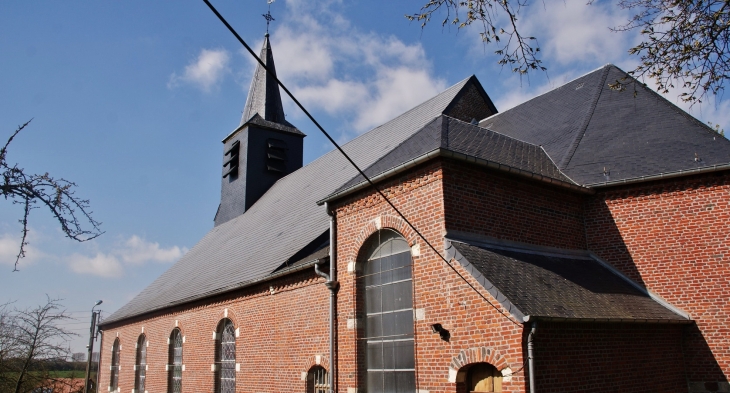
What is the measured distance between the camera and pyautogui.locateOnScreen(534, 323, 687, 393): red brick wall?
23.8 feet

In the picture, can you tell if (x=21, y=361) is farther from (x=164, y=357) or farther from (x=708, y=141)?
(x=708, y=141)

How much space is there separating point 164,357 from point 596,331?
1371cm

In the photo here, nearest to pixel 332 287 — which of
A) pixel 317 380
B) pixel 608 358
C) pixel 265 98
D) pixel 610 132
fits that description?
pixel 317 380

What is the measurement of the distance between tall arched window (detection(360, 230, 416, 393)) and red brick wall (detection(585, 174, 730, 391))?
12.3 ft

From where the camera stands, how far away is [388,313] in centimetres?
949

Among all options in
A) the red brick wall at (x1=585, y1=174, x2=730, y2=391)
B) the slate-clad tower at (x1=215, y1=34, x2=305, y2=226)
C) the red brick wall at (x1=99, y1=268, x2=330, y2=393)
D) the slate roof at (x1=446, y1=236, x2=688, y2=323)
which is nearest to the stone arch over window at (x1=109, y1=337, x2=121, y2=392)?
the red brick wall at (x1=99, y1=268, x2=330, y2=393)

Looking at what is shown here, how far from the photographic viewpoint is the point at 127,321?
70.7 ft

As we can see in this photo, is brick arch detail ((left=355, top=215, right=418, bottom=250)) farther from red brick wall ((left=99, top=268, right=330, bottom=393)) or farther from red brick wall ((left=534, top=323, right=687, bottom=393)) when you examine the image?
red brick wall ((left=534, top=323, right=687, bottom=393))

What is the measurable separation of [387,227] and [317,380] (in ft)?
11.8

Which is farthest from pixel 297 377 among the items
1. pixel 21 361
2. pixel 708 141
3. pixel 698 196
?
pixel 21 361

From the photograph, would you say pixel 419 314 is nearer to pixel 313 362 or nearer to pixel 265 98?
pixel 313 362

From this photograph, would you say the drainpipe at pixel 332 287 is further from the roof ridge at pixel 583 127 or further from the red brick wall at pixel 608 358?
the roof ridge at pixel 583 127

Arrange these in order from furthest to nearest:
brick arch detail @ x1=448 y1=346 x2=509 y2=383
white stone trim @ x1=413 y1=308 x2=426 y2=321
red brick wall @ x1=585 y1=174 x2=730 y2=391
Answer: red brick wall @ x1=585 y1=174 x2=730 y2=391 < white stone trim @ x1=413 y1=308 x2=426 y2=321 < brick arch detail @ x1=448 y1=346 x2=509 y2=383

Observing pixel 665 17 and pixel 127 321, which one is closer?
pixel 665 17
